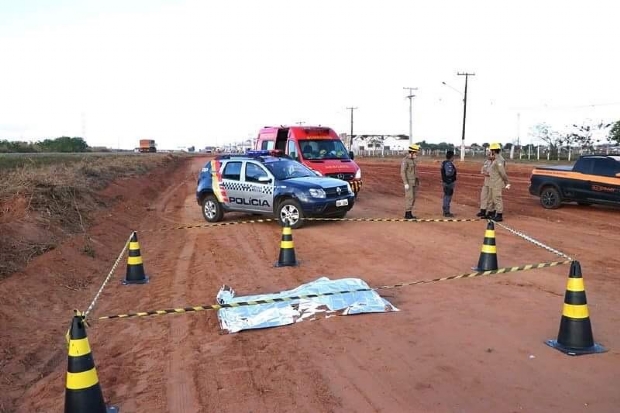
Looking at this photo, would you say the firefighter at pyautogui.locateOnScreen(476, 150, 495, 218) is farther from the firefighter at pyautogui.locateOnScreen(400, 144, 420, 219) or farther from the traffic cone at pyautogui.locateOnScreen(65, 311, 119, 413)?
the traffic cone at pyautogui.locateOnScreen(65, 311, 119, 413)

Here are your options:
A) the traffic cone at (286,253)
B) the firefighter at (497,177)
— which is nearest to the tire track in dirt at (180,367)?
the traffic cone at (286,253)

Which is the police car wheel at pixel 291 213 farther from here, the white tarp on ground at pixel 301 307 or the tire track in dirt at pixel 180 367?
the white tarp on ground at pixel 301 307

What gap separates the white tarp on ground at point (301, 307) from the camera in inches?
253

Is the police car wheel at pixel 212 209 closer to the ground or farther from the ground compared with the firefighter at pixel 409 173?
closer to the ground

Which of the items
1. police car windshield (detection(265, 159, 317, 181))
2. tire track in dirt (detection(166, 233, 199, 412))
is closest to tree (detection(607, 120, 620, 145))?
police car windshield (detection(265, 159, 317, 181))

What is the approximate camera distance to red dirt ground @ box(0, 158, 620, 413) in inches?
182

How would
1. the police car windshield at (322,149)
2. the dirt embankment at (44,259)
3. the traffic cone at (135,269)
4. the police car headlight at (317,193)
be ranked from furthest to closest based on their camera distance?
the police car windshield at (322,149), the police car headlight at (317,193), the traffic cone at (135,269), the dirt embankment at (44,259)

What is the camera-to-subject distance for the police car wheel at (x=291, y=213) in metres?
13.3

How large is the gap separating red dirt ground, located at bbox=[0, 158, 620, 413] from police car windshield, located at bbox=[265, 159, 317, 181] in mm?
2750

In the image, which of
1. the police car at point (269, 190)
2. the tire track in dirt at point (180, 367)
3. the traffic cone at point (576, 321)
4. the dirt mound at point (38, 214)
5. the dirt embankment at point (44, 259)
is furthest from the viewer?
the police car at point (269, 190)

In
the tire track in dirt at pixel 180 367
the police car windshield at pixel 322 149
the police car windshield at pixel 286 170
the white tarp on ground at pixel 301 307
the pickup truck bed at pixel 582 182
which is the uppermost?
the police car windshield at pixel 322 149

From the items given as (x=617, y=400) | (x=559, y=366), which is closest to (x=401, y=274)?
(x=559, y=366)

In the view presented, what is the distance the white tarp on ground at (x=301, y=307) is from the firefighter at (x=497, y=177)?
23.7 feet

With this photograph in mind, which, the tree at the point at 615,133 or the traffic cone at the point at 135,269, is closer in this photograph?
the traffic cone at the point at 135,269
